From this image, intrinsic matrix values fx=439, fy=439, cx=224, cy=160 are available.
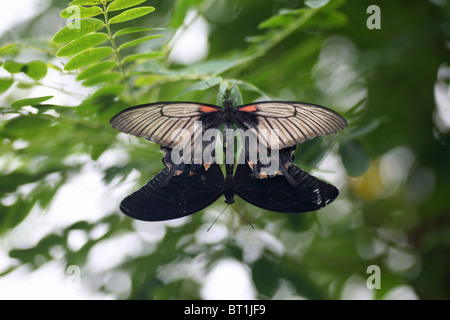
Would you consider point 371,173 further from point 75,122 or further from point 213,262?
point 75,122

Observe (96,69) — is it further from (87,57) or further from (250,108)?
(250,108)

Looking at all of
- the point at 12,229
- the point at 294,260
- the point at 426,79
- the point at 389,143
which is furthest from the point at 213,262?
the point at 426,79

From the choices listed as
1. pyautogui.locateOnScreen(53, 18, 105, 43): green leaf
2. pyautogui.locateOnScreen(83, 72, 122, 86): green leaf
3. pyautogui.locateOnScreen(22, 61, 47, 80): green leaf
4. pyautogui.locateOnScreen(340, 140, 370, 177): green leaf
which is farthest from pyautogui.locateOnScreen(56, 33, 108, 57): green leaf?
pyautogui.locateOnScreen(340, 140, 370, 177): green leaf

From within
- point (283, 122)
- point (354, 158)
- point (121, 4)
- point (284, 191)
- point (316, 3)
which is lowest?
point (284, 191)

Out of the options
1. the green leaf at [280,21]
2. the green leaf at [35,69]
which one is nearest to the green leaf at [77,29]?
the green leaf at [35,69]

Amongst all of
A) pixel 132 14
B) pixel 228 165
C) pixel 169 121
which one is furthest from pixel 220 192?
pixel 132 14

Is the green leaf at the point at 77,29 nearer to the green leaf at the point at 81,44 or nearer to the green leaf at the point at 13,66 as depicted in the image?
the green leaf at the point at 81,44
